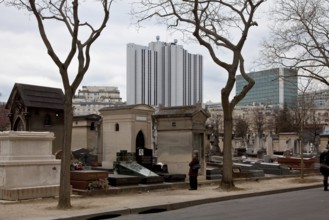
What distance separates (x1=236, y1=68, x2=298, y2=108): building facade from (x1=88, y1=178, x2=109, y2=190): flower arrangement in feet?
49.8

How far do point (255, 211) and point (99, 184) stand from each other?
5682 mm

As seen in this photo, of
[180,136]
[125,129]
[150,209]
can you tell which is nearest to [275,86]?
[125,129]

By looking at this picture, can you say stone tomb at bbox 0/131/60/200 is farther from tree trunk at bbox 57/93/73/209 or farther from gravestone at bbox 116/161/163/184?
gravestone at bbox 116/161/163/184

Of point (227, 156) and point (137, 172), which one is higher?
point (227, 156)

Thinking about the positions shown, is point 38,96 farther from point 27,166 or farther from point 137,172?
point 27,166

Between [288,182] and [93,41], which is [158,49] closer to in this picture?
[288,182]

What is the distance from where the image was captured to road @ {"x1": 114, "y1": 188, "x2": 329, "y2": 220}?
12734 mm

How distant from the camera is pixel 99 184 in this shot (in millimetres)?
17234

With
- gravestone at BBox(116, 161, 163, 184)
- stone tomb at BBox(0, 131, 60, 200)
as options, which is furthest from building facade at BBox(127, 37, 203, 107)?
stone tomb at BBox(0, 131, 60, 200)

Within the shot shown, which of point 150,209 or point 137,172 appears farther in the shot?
Answer: point 137,172

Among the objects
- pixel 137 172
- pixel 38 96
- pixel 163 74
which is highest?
pixel 163 74

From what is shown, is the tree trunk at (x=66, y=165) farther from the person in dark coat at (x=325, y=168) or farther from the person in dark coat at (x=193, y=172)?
the person in dark coat at (x=325, y=168)

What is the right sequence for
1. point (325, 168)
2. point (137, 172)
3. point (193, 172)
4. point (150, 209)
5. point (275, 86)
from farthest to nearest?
point (275, 86), point (325, 168), point (137, 172), point (193, 172), point (150, 209)

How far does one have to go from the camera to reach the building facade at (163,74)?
4406 centimetres
